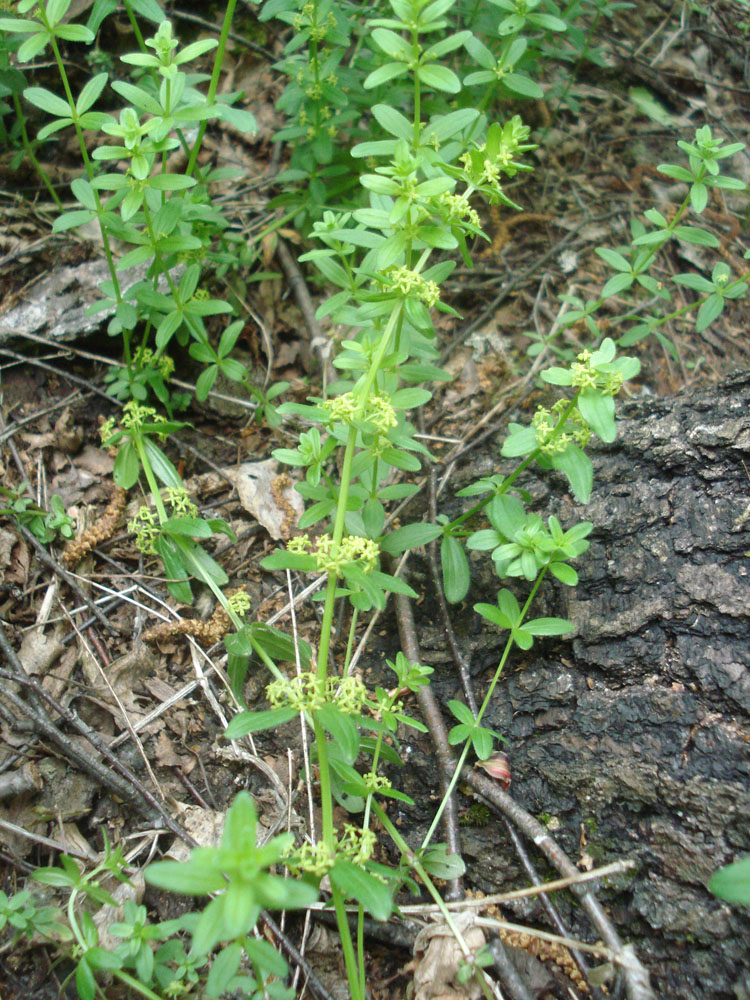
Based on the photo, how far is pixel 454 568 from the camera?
2727mm

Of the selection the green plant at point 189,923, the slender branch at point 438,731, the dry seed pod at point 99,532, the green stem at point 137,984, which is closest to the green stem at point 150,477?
the dry seed pod at point 99,532

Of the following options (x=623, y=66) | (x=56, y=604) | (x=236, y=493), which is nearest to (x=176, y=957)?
(x=56, y=604)

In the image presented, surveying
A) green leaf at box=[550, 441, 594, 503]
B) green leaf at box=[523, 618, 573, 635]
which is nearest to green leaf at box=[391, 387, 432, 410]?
green leaf at box=[550, 441, 594, 503]

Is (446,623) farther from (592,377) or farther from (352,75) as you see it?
(352,75)

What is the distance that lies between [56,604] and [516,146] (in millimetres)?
2566

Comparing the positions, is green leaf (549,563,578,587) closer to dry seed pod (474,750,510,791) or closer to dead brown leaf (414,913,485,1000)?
dry seed pod (474,750,510,791)

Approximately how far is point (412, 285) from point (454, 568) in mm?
1092

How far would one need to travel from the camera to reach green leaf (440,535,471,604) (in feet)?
8.87

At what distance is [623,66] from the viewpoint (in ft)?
16.5

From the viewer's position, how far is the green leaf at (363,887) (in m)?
1.75

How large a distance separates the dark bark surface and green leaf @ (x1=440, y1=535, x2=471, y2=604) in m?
0.17

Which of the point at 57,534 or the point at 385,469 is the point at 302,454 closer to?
the point at 385,469

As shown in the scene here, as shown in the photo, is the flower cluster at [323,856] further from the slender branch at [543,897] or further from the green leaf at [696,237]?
the green leaf at [696,237]

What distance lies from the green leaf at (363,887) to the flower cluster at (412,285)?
5.92 ft
